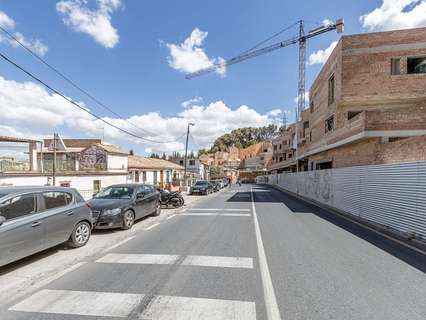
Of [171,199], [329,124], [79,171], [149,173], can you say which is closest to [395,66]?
[329,124]

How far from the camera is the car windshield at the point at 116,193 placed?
9.51 metres

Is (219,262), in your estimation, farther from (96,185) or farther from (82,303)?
(96,185)

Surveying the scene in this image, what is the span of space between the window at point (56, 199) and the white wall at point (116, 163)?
766 inches

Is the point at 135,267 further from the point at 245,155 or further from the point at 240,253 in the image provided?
the point at 245,155

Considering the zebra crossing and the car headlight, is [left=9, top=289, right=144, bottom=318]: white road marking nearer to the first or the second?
the zebra crossing

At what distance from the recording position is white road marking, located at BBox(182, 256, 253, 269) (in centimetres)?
502

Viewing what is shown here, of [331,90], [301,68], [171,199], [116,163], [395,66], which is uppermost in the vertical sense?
[301,68]

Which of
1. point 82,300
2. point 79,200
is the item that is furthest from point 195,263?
point 79,200

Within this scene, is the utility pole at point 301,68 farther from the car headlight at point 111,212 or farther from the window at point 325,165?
the car headlight at point 111,212

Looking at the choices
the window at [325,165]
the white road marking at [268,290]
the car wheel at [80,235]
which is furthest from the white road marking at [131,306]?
the window at [325,165]

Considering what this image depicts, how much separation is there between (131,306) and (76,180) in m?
18.9

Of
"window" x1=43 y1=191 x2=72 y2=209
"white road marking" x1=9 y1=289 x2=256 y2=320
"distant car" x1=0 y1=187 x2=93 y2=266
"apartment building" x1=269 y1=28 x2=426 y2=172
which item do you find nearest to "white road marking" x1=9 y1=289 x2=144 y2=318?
"white road marking" x1=9 y1=289 x2=256 y2=320

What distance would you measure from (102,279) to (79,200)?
300 centimetres

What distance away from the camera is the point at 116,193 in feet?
32.0
